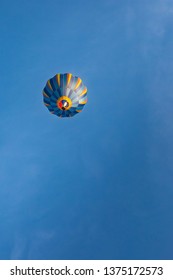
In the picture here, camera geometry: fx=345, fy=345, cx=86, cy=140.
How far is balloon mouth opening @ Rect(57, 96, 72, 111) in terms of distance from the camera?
27781 mm

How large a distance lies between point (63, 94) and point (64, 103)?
723mm

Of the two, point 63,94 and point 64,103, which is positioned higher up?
point 63,94

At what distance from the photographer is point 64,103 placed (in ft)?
91.2

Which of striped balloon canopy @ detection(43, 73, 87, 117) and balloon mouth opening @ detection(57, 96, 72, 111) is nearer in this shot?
striped balloon canopy @ detection(43, 73, 87, 117)

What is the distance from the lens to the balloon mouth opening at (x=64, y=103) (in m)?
27.8

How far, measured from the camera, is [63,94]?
2773cm

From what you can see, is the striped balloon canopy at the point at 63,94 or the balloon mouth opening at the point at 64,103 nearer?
the striped balloon canopy at the point at 63,94

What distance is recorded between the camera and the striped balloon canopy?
90.6 feet
